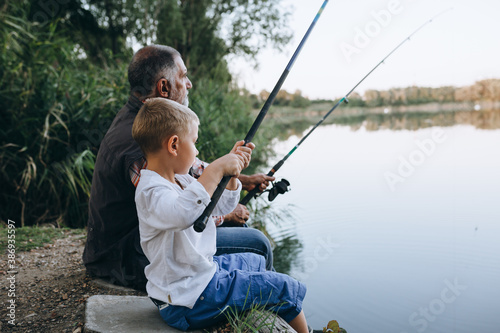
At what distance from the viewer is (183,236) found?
144 cm

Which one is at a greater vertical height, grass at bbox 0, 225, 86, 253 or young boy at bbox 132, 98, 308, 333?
young boy at bbox 132, 98, 308, 333

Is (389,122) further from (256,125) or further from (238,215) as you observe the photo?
(256,125)

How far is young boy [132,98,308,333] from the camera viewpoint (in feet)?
4.48

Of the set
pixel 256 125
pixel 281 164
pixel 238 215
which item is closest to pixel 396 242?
pixel 281 164

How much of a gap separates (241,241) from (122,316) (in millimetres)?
642

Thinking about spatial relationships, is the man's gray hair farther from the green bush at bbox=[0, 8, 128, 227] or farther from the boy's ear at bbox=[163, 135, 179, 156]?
the green bush at bbox=[0, 8, 128, 227]

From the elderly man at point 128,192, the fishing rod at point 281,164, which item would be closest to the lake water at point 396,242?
the fishing rod at point 281,164

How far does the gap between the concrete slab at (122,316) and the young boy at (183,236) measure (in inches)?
3.3

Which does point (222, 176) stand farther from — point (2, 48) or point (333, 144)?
point (333, 144)

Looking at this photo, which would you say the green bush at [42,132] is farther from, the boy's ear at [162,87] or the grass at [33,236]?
the boy's ear at [162,87]

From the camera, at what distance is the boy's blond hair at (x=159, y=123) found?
141 centimetres

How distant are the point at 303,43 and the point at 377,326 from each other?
220cm

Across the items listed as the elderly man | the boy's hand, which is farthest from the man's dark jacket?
the boy's hand

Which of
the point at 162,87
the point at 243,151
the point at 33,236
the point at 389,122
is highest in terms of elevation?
the point at 389,122
